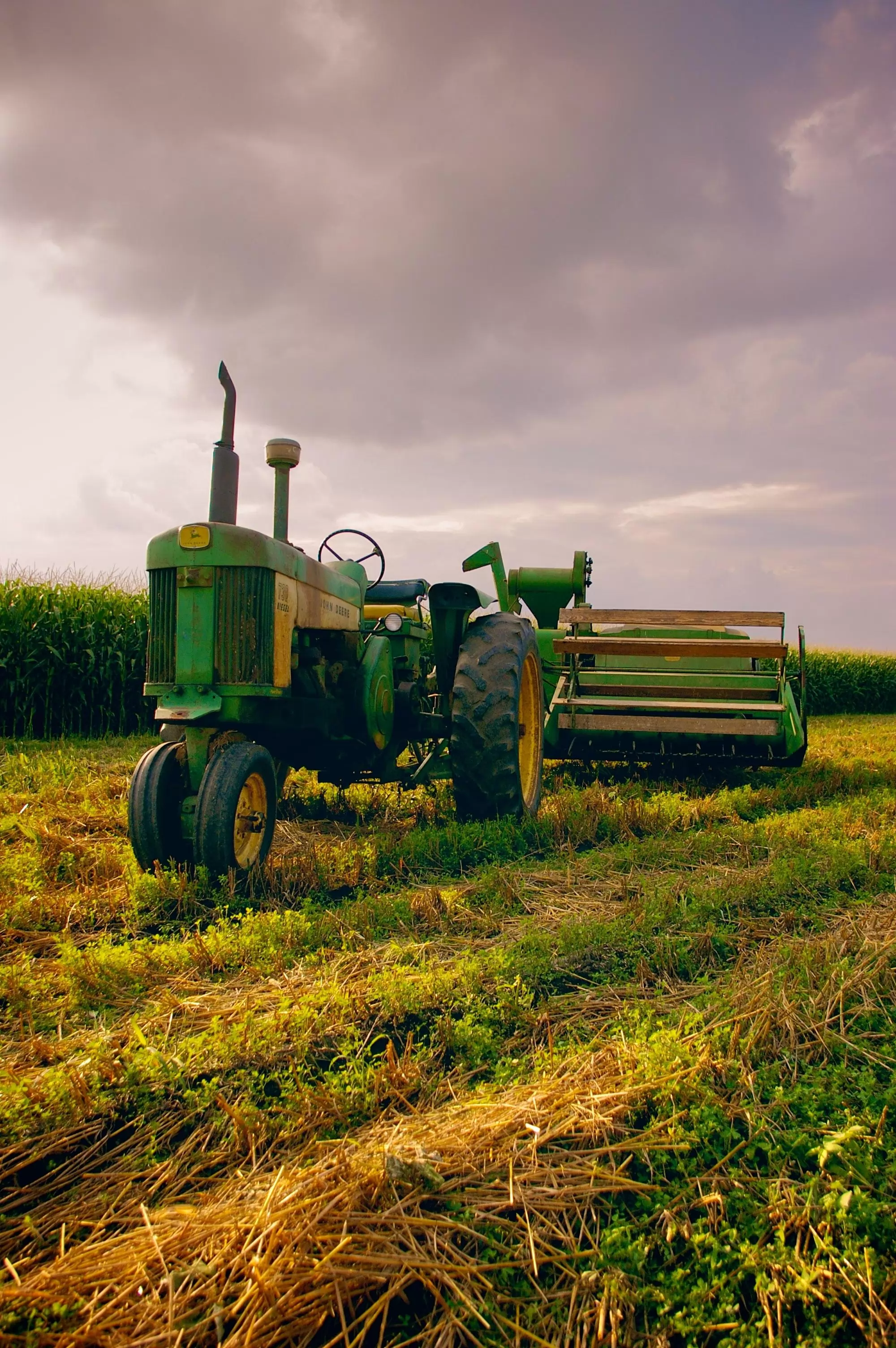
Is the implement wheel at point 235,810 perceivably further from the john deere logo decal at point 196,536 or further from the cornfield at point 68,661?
the cornfield at point 68,661

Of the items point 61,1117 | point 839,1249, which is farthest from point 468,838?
point 839,1249

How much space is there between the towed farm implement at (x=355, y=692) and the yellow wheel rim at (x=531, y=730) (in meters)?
0.01

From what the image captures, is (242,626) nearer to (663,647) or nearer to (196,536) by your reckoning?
(196,536)

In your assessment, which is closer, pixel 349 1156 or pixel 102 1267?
pixel 102 1267

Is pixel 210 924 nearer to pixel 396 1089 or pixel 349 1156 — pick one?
pixel 396 1089

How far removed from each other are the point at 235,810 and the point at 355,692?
1328 mm

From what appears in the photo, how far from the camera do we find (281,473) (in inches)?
186

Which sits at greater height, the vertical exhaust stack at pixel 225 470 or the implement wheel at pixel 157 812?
the vertical exhaust stack at pixel 225 470

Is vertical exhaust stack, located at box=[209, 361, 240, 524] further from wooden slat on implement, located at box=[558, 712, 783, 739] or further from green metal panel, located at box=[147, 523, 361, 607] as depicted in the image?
wooden slat on implement, located at box=[558, 712, 783, 739]

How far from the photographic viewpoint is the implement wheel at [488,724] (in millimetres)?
4887

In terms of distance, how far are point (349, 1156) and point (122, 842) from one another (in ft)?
11.3

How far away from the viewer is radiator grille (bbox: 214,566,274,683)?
13.4 ft

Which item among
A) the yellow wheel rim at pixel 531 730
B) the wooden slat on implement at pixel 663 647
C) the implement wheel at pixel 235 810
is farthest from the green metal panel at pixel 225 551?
the wooden slat on implement at pixel 663 647

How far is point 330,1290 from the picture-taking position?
4.93ft
